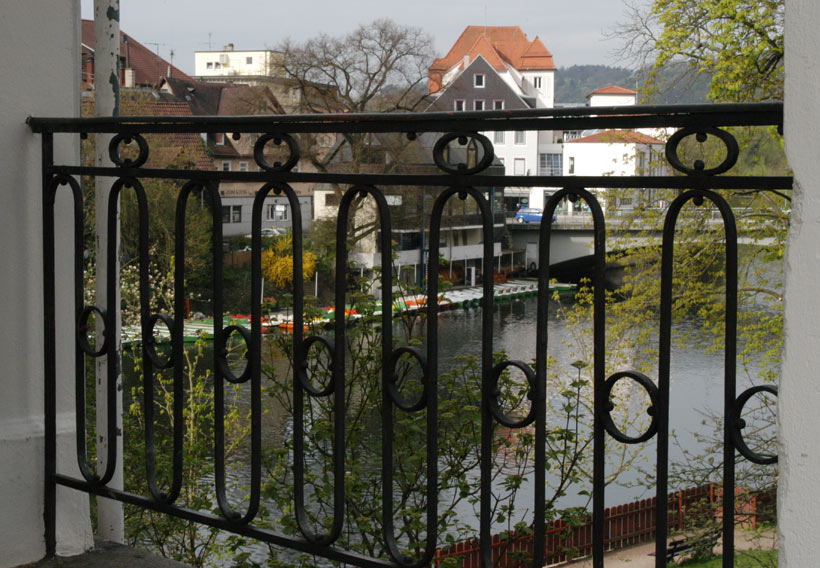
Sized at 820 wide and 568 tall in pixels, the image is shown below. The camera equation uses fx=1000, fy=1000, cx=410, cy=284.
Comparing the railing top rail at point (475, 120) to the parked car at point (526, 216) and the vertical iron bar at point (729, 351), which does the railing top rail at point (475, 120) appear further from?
the parked car at point (526, 216)

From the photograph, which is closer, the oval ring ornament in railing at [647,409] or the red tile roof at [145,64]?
the oval ring ornament in railing at [647,409]

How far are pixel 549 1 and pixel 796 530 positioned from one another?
7053 cm

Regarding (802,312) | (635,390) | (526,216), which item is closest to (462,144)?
(802,312)

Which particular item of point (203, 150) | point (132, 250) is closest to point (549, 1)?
point (203, 150)

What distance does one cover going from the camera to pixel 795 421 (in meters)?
0.88

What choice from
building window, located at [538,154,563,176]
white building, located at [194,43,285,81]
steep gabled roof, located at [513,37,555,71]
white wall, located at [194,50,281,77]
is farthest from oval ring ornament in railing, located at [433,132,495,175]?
steep gabled roof, located at [513,37,555,71]

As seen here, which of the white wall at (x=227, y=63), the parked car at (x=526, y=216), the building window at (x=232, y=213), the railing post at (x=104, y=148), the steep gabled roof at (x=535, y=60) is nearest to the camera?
the railing post at (x=104, y=148)

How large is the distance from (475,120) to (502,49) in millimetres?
46885

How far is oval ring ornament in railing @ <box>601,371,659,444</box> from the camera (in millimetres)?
1176

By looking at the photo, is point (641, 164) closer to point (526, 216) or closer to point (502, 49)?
point (526, 216)

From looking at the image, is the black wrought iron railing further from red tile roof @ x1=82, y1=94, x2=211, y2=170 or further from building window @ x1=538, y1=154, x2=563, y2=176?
building window @ x1=538, y1=154, x2=563, y2=176

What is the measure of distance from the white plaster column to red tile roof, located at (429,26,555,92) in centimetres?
3673

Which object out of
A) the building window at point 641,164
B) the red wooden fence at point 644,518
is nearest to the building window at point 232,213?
the building window at point 641,164

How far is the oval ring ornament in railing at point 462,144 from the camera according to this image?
130 centimetres
